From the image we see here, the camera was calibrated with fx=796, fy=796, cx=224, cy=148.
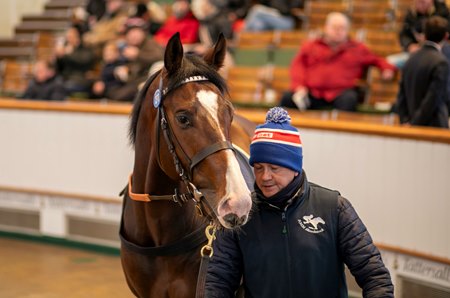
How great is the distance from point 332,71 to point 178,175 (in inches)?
195

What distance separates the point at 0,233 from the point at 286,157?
19.8 ft

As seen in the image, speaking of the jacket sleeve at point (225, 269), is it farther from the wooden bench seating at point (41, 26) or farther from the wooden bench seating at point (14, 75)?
the wooden bench seating at point (41, 26)

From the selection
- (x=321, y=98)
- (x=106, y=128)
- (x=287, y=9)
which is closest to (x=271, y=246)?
(x=106, y=128)

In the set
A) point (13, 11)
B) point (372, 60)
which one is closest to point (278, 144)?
point (372, 60)

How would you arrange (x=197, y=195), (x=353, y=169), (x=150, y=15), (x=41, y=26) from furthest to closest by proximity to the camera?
(x=41, y=26) → (x=150, y=15) → (x=353, y=169) → (x=197, y=195)

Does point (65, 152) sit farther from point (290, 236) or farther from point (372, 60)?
point (290, 236)

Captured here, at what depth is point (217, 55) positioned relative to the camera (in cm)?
350

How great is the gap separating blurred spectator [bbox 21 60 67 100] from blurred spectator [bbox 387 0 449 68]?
443cm

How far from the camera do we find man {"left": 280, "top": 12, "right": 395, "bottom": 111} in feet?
26.3

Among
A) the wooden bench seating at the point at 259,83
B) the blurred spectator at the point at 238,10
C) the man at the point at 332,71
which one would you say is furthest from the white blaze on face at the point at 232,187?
the blurred spectator at the point at 238,10

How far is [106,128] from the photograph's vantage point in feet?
23.9

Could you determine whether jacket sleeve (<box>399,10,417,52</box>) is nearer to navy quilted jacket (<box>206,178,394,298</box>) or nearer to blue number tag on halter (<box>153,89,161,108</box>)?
blue number tag on halter (<box>153,89,161,108</box>)

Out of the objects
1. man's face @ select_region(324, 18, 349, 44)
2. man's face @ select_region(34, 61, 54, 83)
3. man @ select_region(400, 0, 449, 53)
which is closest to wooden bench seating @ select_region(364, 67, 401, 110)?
man @ select_region(400, 0, 449, 53)

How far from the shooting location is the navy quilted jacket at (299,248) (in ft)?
8.93
